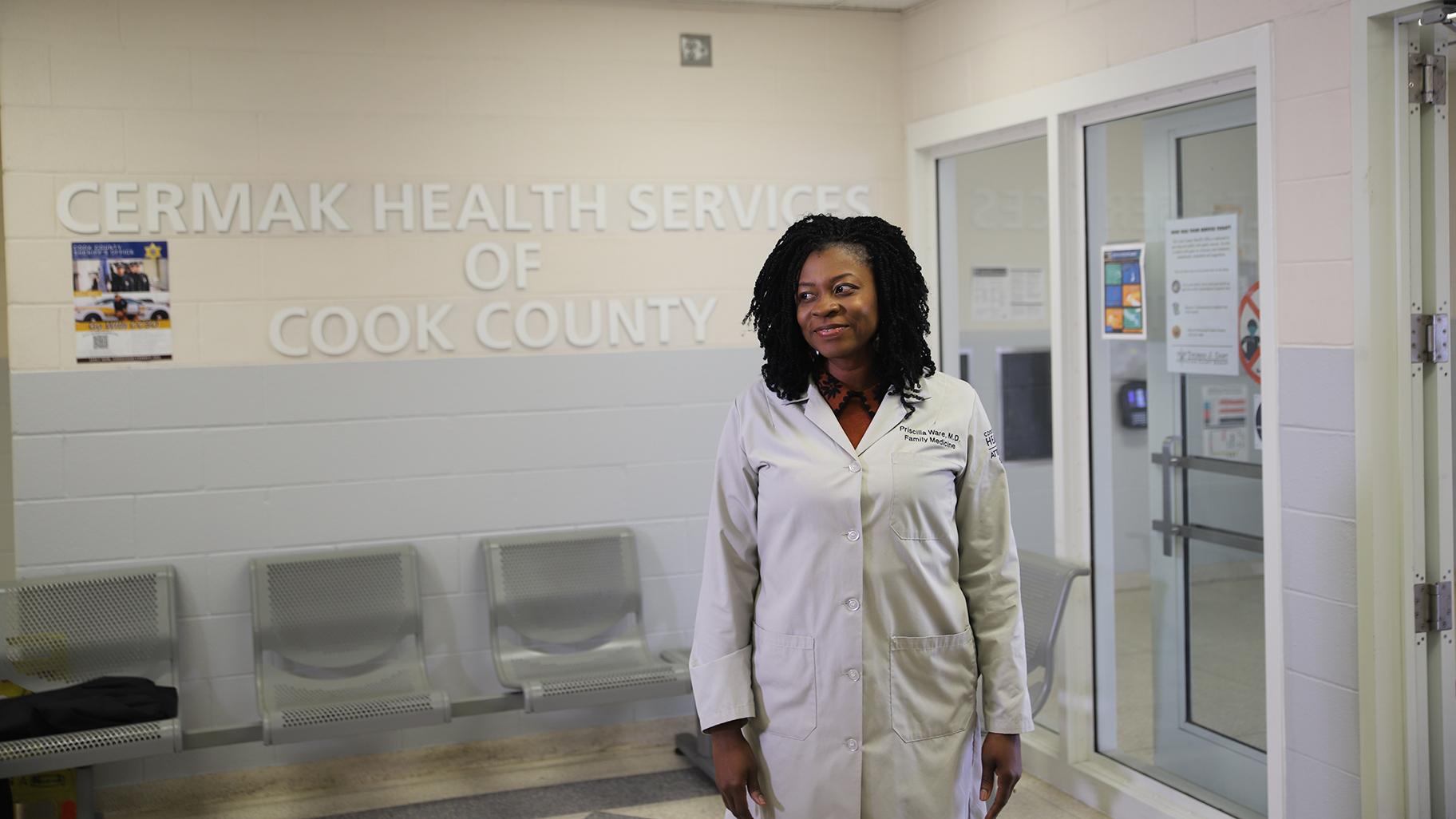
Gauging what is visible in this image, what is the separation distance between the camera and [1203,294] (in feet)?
11.6

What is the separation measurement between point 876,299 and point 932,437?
25 centimetres

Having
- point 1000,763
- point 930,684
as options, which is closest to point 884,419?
point 930,684

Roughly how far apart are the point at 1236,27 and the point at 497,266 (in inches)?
93.7

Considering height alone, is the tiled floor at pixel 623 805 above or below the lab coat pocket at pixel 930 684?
below

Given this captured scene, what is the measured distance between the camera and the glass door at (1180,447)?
11.2 ft

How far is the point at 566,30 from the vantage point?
4426mm

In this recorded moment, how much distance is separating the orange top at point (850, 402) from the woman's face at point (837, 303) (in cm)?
6

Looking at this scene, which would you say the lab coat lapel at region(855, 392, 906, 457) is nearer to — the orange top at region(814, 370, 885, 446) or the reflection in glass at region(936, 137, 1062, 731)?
the orange top at region(814, 370, 885, 446)

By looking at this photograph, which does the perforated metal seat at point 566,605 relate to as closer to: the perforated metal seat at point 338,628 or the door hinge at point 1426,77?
the perforated metal seat at point 338,628

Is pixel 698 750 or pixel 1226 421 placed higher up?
pixel 1226 421

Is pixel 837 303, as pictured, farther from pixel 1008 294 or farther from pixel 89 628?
pixel 89 628

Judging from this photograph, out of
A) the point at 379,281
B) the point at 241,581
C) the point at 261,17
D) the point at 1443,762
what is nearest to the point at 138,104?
the point at 261,17

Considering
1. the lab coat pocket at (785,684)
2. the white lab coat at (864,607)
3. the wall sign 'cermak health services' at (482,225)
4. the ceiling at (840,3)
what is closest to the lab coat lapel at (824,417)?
the white lab coat at (864,607)

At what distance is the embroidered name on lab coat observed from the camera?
2.12 metres
